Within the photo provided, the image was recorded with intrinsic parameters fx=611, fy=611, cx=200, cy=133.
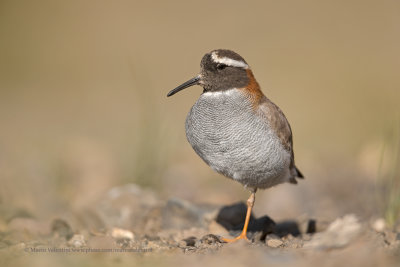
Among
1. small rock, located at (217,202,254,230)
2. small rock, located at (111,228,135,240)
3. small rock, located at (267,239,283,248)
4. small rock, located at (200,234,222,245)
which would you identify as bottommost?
small rock, located at (267,239,283,248)

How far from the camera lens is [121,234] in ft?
27.7

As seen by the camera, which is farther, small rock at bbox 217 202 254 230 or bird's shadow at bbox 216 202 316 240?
small rock at bbox 217 202 254 230

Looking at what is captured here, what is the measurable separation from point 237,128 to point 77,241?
253cm

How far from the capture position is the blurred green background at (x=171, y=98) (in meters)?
11.3

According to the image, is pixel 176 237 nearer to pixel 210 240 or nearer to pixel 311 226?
pixel 210 240

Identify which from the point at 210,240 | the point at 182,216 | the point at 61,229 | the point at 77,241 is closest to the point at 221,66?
the point at 210,240

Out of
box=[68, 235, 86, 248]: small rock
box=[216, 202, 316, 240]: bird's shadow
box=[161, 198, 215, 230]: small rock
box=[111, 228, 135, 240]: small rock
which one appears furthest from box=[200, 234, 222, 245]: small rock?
box=[68, 235, 86, 248]: small rock

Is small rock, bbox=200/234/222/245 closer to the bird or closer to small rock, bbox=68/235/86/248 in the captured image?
the bird

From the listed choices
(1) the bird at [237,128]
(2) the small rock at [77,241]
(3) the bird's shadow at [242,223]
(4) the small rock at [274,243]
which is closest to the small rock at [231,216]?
(3) the bird's shadow at [242,223]

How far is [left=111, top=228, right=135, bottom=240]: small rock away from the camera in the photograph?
8.39 meters

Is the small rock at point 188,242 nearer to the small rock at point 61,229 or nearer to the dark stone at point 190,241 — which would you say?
the dark stone at point 190,241

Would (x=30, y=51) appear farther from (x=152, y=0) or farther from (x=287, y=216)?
(x=287, y=216)

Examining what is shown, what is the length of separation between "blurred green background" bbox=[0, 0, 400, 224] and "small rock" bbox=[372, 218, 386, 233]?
0.64m

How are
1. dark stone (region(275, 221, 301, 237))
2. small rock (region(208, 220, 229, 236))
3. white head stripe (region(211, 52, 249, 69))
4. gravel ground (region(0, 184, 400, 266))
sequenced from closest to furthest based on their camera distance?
gravel ground (region(0, 184, 400, 266)) → white head stripe (region(211, 52, 249, 69)) → small rock (region(208, 220, 229, 236)) → dark stone (region(275, 221, 301, 237))
